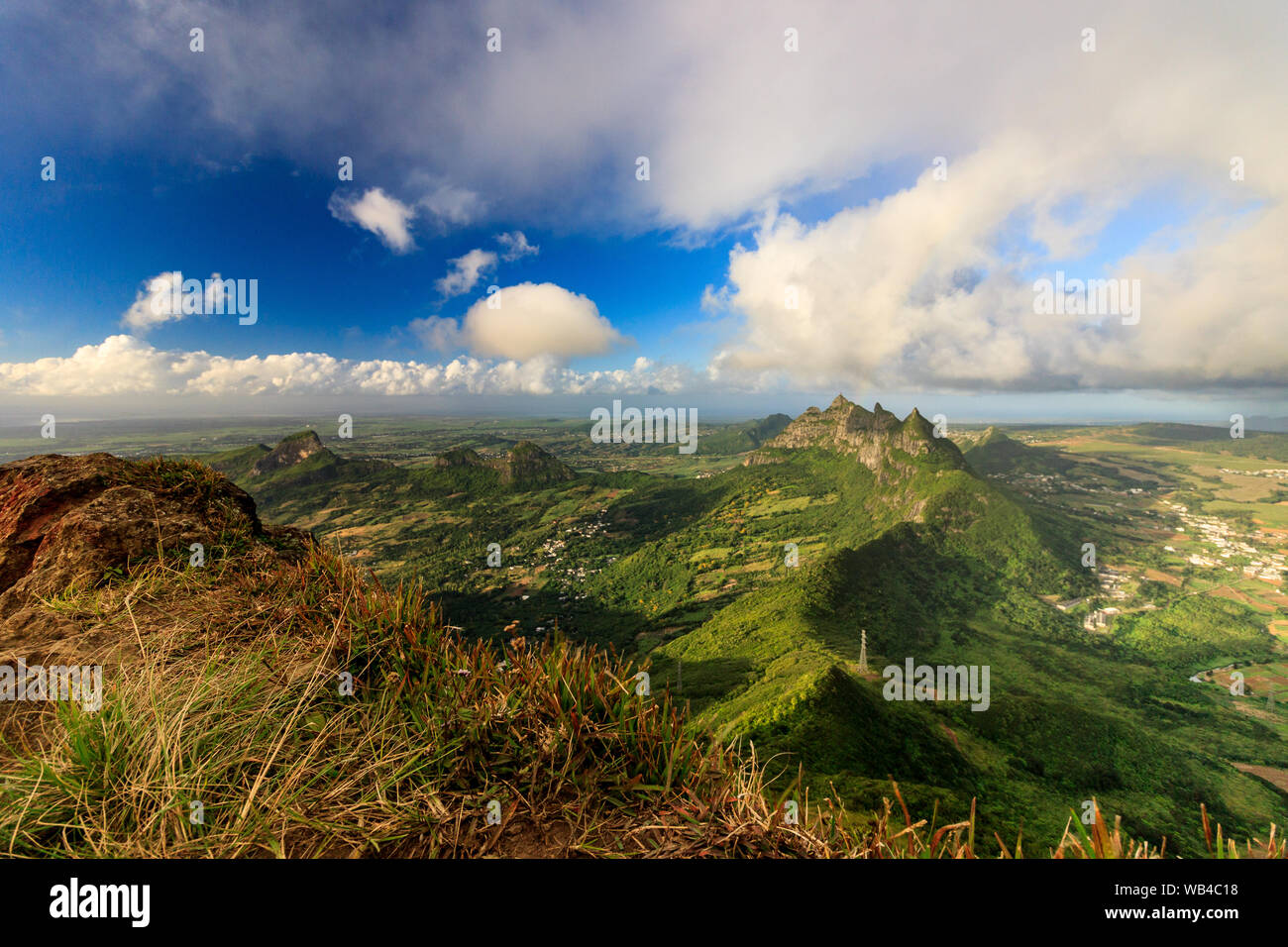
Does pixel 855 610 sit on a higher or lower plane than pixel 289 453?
lower

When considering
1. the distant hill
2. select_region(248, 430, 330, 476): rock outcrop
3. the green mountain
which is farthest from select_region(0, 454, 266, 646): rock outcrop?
select_region(248, 430, 330, 476): rock outcrop

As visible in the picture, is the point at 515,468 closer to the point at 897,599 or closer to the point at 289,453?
the point at 289,453

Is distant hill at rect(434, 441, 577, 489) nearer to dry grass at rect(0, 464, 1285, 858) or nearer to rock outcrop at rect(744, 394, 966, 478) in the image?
rock outcrop at rect(744, 394, 966, 478)

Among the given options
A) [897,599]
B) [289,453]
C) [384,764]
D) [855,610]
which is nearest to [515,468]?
[289,453]

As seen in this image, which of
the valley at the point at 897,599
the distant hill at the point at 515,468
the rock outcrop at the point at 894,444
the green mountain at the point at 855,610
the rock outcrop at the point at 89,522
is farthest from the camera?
the distant hill at the point at 515,468

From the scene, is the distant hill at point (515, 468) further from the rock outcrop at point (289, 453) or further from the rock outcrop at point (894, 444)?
the rock outcrop at point (894, 444)

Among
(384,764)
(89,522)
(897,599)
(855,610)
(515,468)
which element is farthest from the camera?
(515,468)

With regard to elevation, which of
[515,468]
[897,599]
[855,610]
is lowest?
[897,599]

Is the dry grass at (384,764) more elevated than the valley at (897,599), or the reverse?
the dry grass at (384,764)

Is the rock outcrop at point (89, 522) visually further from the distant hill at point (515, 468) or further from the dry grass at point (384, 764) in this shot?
the distant hill at point (515, 468)

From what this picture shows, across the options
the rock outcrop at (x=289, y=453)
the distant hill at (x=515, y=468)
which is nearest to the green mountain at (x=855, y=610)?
the distant hill at (x=515, y=468)

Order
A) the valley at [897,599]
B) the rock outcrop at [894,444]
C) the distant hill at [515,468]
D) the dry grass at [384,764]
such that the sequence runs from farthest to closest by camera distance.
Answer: the distant hill at [515,468]
the rock outcrop at [894,444]
the valley at [897,599]
the dry grass at [384,764]

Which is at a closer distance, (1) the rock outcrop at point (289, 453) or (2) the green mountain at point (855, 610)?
(2) the green mountain at point (855, 610)
